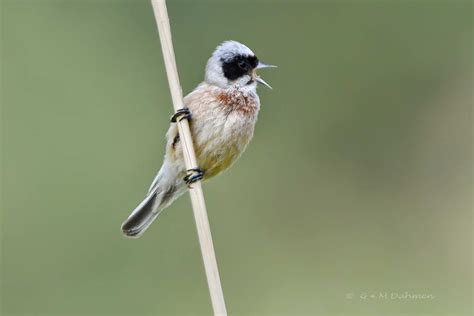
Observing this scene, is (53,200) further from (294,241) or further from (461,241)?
(461,241)

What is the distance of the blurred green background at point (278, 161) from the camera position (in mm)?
5379

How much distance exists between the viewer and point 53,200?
566cm

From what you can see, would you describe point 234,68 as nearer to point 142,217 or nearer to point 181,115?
point 181,115

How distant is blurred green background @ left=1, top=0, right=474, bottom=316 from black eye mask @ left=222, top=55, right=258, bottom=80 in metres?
1.34

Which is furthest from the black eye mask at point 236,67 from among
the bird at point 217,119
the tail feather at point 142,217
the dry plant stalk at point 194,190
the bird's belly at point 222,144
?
the tail feather at point 142,217

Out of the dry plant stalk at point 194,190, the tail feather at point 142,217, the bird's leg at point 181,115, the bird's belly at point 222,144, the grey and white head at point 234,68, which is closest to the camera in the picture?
the dry plant stalk at point 194,190

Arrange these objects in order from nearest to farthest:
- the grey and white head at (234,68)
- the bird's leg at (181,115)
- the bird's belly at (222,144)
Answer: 1. the bird's leg at (181,115)
2. the bird's belly at (222,144)
3. the grey and white head at (234,68)

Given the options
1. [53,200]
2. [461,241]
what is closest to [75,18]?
[53,200]

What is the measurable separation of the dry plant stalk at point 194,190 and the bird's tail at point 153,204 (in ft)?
2.40

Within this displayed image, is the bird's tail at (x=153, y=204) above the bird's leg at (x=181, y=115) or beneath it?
beneath

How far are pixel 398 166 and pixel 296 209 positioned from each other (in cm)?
106

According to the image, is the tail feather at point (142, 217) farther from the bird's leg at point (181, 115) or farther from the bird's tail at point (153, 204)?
the bird's leg at point (181, 115)

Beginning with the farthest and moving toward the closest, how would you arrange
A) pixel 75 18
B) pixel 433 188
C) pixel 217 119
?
1. pixel 75 18
2. pixel 433 188
3. pixel 217 119

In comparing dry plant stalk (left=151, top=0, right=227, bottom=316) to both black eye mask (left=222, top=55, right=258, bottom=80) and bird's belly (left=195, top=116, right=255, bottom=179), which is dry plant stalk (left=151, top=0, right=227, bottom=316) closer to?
bird's belly (left=195, top=116, right=255, bottom=179)
